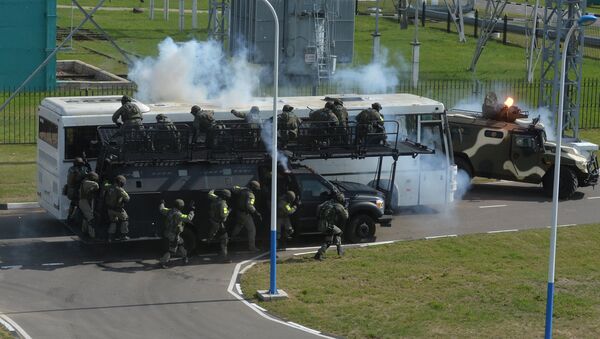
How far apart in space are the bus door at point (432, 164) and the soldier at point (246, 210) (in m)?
4.84

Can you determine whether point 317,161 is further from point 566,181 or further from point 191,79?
point 566,181

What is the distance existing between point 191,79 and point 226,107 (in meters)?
2.79

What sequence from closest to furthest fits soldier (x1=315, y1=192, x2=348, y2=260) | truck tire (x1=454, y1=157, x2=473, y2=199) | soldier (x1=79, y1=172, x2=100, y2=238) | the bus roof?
soldier (x1=79, y1=172, x2=100, y2=238)
soldier (x1=315, y1=192, x2=348, y2=260)
the bus roof
truck tire (x1=454, y1=157, x2=473, y2=199)

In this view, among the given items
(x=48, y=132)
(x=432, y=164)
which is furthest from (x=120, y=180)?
(x=432, y=164)

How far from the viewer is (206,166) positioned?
23.6 m

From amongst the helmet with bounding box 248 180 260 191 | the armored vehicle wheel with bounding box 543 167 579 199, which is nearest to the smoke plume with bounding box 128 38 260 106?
the helmet with bounding box 248 180 260 191

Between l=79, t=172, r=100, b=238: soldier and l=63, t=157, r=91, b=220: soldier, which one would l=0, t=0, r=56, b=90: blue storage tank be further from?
l=79, t=172, r=100, b=238: soldier

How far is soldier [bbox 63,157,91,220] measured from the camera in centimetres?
2267

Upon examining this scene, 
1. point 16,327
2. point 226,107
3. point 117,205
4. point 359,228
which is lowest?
point 16,327

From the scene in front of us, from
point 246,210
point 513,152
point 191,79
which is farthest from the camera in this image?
point 513,152

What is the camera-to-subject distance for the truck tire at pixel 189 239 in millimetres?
22703

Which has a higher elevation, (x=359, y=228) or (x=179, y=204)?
(x=179, y=204)

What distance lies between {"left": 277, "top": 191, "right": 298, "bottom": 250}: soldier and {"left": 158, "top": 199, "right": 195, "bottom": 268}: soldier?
5.79 feet

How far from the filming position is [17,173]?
2938 cm
